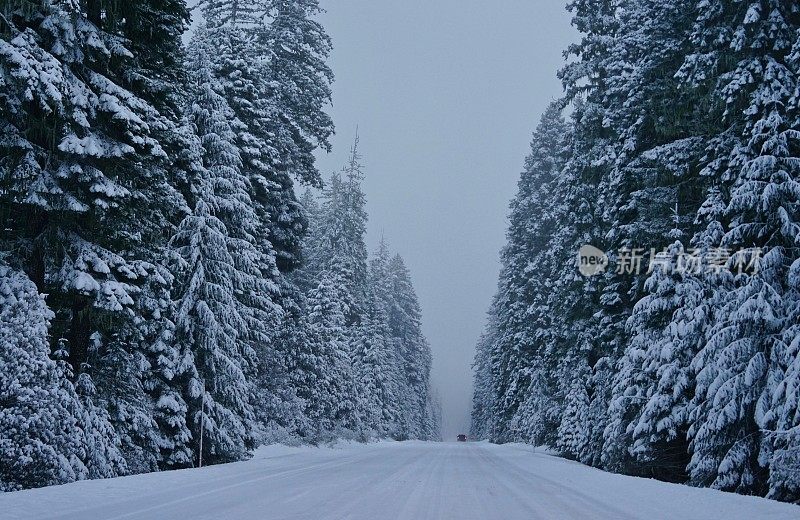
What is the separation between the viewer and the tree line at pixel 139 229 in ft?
39.8

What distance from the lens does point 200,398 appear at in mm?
18938

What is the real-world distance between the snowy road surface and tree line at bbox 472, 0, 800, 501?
5.06 ft

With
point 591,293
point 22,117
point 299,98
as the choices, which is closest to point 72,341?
point 22,117

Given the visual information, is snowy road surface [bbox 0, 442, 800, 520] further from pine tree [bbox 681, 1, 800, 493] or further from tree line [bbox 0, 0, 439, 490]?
tree line [bbox 0, 0, 439, 490]

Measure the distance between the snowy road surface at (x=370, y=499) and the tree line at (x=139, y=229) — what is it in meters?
1.67

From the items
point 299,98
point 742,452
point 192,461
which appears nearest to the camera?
point 742,452

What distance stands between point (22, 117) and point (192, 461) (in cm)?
1002

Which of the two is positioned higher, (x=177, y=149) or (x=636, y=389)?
(x=177, y=149)

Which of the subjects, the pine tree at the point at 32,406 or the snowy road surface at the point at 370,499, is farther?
the pine tree at the point at 32,406

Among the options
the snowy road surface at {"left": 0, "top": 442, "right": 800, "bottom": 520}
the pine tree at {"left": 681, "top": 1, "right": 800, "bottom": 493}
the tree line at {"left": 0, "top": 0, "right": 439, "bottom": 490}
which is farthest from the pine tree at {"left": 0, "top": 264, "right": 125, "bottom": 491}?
the pine tree at {"left": 681, "top": 1, "right": 800, "bottom": 493}

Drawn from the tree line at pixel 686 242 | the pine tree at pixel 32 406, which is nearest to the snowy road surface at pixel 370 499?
the pine tree at pixel 32 406

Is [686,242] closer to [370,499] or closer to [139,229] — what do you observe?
[370,499]

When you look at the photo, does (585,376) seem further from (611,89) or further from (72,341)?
(72,341)

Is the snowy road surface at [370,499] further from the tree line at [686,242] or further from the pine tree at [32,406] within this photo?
the tree line at [686,242]
